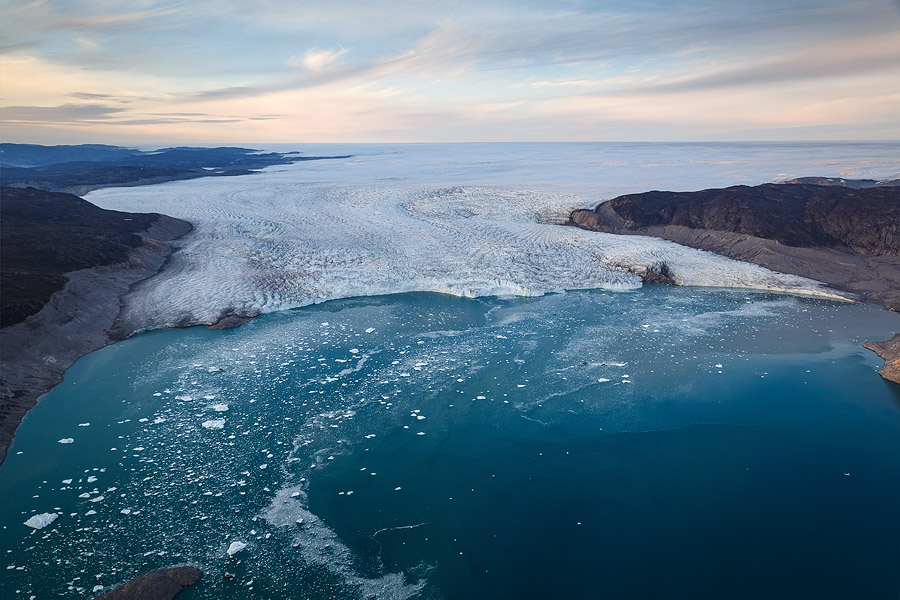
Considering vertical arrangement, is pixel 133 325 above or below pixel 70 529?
above

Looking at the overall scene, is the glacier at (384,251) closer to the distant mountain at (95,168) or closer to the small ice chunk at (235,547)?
the small ice chunk at (235,547)

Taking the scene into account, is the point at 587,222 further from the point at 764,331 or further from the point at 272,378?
the point at 272,378

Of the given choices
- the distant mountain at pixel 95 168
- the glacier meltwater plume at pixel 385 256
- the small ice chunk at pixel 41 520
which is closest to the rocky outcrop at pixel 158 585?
the small ice chunk at pixel 41 520

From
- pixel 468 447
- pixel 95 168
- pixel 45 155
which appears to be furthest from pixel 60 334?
pixel 45 155

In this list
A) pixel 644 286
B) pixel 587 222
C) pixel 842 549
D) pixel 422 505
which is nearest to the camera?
pixel 842 549

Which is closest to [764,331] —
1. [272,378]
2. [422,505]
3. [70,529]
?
[422,505]

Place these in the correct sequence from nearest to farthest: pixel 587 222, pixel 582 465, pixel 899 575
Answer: pixel 899 575
pixel 582 465
pixel 587 222

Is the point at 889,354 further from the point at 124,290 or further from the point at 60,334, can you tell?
the point at 124,290
